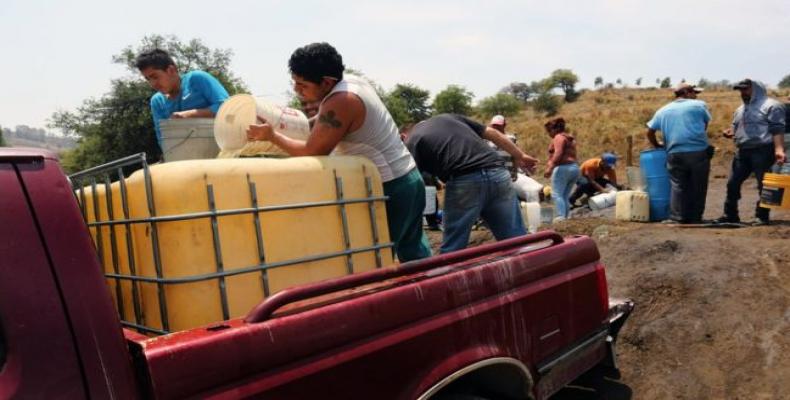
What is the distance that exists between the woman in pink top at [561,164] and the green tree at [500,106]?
5077cm

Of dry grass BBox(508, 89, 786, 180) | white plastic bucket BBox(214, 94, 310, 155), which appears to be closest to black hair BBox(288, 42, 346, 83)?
white plastic bucket BBox(214, 94, 310, 155)

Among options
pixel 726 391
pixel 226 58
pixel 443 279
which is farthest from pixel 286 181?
pixel 226 58

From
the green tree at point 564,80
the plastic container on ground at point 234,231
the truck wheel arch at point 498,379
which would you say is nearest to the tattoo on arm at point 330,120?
the plastic container on ground at point 234,231

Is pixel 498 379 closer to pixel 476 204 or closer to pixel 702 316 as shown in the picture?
pixel 476 204

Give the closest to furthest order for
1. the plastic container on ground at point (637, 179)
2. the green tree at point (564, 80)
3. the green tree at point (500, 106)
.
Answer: the plastic container on ground at point (637, 179)
the green tree at point (500, 106)
the green tree at point (564, 80)

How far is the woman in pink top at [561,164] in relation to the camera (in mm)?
7918

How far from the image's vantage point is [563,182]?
809 centimetres

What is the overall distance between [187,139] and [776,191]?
605 cm

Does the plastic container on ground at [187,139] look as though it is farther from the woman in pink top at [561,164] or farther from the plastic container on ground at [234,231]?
the woman in pink top at [561,164]

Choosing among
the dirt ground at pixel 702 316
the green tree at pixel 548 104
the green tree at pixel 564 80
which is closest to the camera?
the dirt ground at pixel 702 316

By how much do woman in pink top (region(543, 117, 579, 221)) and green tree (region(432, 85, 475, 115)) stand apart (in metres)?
52.7

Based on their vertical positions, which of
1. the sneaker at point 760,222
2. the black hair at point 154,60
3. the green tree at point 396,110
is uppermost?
the green tree at point 396,110

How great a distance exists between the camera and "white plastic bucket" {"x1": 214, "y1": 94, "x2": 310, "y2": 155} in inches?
106

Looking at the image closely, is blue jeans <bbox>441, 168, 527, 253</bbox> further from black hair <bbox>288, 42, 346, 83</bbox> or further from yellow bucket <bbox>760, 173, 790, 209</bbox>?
yellow bucket <bbox>760, 173, 790, 209</bbox>
